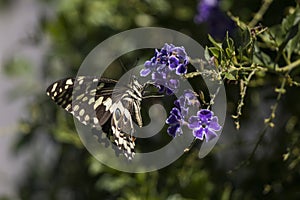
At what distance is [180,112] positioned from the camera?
948 mm

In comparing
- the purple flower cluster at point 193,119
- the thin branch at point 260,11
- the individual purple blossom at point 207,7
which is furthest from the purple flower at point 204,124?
the individual purple blossom at point 207,7

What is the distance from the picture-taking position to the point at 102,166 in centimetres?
153

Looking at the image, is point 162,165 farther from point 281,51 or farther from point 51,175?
point 51,175

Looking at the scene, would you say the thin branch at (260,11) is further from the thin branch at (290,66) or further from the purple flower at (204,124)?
the purple flower at (204,124)

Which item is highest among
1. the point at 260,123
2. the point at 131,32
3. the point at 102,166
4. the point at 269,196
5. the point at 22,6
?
the point at 22,6

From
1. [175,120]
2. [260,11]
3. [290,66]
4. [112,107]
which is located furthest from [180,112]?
[260,11]

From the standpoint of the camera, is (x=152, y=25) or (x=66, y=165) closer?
(x=152, y=25)

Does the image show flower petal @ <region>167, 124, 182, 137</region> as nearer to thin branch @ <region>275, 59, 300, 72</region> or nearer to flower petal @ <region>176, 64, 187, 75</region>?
flower petal @ <region>176, 64, 187, 75</region>

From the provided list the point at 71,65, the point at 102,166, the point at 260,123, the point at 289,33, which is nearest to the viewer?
the point at 289,33

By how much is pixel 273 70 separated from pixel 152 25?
66 centimetres

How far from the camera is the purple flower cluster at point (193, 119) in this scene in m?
0.93

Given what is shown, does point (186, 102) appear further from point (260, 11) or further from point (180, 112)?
point (260, 11)

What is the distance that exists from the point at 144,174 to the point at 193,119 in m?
0.54

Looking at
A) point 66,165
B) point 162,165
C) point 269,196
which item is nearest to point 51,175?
point 66,165
